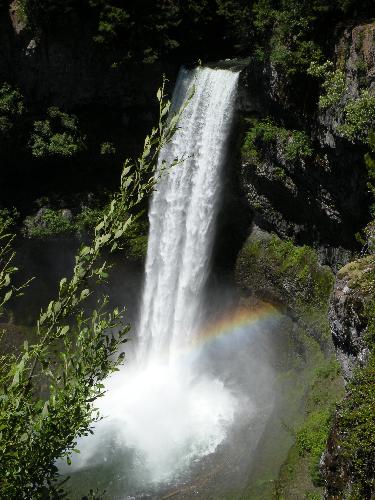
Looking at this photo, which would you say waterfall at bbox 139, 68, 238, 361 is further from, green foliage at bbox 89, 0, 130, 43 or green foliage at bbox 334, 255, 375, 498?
green foliage at bbox 334, 255, 375, 498

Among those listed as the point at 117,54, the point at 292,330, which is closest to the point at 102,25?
the point at 117,54

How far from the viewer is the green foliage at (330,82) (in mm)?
11109

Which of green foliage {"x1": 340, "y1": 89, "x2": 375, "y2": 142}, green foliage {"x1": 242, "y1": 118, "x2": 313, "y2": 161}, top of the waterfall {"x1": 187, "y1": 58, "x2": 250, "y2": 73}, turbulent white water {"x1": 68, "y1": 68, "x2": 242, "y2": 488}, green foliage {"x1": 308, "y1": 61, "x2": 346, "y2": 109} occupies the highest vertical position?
top of the waterfall {"x1": 187, "y1": 58, "x2": 250, "y2": 73}

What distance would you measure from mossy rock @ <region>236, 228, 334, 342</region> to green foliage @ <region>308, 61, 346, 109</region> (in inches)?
209

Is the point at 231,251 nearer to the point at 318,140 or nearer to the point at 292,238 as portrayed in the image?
the point at 292,238

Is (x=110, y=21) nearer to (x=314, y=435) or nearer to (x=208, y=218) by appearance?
(x=208, y=218)

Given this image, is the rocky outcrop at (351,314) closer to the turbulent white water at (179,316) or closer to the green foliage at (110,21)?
the turbulent white water at (179,316)

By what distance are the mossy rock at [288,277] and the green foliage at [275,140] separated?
314 cm

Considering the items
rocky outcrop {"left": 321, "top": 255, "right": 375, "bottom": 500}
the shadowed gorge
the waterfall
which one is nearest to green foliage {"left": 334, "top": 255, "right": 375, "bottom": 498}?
rocky outcrop {"left": 321, "top": 255, "right": 375, "bottom": 500}

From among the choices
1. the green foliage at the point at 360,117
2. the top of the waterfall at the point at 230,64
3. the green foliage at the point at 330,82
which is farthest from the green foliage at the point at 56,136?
the green foliage at the point at 360,117

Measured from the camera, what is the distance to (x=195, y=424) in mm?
15109

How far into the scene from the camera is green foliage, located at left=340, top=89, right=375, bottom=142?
33.5ft

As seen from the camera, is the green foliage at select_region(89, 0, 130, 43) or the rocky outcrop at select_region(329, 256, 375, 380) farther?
the green foliage at select_region(89, 0, 130, 43)

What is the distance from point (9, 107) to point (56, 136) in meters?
1.95
